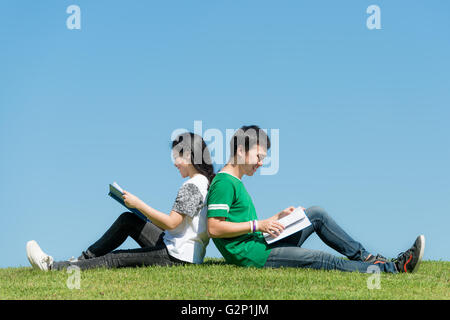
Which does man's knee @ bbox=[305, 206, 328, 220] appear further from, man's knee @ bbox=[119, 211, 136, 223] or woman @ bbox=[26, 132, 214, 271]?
man's knee @ bbox=[119, 211, 136, 223]

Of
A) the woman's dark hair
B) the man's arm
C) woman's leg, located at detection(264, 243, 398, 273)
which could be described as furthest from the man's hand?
the woman's dark hair

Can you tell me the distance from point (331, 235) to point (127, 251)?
295 centimetres

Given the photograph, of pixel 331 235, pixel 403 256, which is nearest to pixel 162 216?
pixel 331 235

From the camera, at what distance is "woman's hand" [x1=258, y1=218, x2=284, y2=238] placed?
23.6 feet

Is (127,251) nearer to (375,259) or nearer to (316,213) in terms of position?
(316,213)

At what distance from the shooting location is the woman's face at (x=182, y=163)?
7594mm

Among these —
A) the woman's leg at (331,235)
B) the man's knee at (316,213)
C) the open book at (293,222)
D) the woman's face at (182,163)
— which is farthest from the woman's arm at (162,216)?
the man's knee at (316,213)

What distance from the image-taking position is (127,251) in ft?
26.5

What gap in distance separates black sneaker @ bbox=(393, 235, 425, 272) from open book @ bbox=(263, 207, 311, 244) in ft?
5.23

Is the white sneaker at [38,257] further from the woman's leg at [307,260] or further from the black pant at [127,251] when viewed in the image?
the woman's leg at [307,260]

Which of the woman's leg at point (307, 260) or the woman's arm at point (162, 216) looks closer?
the woman's arm at point (162, 216)
